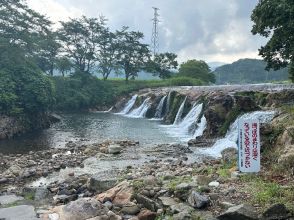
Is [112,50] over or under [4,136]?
over

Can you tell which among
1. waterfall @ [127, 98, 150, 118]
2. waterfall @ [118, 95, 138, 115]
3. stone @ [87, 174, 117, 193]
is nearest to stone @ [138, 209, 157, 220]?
stone @ [87, 174, 117, 193]

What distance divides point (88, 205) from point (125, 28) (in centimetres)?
5934

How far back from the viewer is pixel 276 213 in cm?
726

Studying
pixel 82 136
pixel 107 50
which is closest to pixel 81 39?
Answer: pixel 107 50

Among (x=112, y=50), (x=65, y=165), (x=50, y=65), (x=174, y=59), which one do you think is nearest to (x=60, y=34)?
(x=50, y=65)

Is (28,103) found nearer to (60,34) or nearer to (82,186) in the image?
(82,186)

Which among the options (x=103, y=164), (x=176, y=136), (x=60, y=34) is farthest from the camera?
(x=60, y=34)

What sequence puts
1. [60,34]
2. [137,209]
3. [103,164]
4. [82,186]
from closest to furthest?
[137,209] < [82,186] < [103,164] < [60,34]

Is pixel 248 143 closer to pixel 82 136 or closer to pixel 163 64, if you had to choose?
pixel 82 136

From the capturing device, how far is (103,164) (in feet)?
59.2

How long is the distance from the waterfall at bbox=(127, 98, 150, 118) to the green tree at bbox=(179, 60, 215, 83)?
22.6m

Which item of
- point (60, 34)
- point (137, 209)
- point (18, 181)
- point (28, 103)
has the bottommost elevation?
point (18, 181)

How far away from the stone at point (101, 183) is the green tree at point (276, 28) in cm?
1146

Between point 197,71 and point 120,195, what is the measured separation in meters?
60.8
